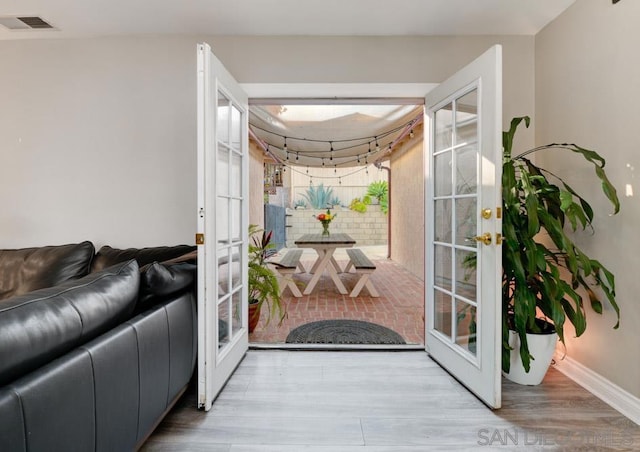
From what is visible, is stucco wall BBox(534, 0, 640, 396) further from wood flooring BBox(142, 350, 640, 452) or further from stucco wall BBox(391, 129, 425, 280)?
stucco wall BBox(391, 129, 425, 280)

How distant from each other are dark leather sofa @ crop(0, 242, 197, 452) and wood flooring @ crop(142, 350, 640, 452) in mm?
293

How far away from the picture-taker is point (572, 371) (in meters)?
2.28

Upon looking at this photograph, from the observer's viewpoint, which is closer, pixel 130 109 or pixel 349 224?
pixel 130 109

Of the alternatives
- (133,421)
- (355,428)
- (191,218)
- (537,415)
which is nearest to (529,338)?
(537,415)

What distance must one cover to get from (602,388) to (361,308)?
2.26m

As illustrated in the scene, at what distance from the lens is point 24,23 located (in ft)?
8.18

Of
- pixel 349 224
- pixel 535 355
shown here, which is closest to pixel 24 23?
pixel 535 355

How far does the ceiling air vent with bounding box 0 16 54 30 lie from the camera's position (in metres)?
2.42

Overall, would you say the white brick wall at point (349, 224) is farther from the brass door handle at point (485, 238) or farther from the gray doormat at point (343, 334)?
Result: the brass door handle at point (485, 238)

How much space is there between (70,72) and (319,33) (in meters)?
1.95

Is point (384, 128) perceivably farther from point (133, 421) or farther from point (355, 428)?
point (133, 421)

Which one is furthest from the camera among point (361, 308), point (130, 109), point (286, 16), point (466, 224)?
point (361, 308)

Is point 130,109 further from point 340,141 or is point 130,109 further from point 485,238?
point 340,141

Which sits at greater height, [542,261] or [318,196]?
[318,196]
